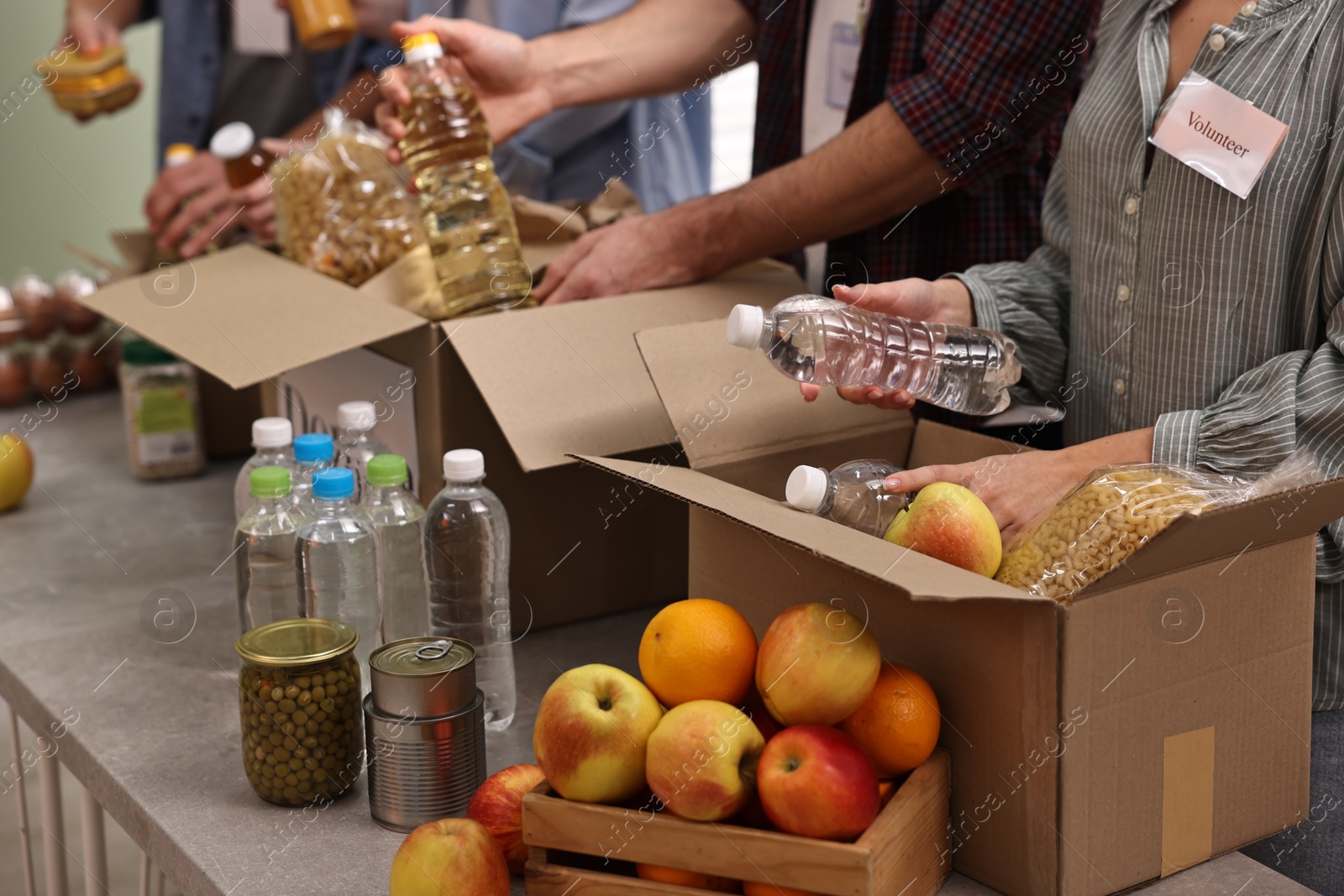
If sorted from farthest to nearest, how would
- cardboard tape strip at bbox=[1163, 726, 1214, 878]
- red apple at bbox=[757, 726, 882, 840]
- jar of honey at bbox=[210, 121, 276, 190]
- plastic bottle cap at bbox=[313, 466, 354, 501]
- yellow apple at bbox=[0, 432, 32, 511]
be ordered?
jar of honey at bbox=[210, 121, 276, 190]
yellow apple at bbox=[0, 432, 32, 511]
plastic bottle cap at bbox=[313, 466, 354, 501]
cardboard tape strip at bbox=[1163, 726, 1214, 878]
red apple at bbox=[757, 726, 882, 840]

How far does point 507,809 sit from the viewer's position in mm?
893

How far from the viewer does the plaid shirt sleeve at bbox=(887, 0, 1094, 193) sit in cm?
139

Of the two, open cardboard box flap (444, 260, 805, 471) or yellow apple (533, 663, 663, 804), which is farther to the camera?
open cardboard box flap (444, 260, 805, 471)

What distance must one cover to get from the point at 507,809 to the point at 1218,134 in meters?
0.80

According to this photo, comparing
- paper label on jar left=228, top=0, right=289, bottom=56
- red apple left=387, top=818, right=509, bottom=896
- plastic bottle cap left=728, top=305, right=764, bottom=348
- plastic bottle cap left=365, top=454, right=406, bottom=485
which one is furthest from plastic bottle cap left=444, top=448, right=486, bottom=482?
paper label on jar left=228, top=0, right=289, bottom=56

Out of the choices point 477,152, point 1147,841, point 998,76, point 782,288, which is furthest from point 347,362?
point 1147,841

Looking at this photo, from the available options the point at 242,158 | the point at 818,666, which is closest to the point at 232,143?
the point at 242,158

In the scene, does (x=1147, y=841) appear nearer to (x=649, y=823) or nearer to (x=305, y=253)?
(x=649, y=823)

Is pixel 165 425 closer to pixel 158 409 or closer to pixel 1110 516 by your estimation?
pixel 158 409

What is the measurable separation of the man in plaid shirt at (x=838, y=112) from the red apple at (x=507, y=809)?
712 millimetres

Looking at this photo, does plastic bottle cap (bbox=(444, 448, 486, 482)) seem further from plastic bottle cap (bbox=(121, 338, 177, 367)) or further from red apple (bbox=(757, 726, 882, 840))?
plastic bottle cap (bbox=(121, 338, 177, 367))

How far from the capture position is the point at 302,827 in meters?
0.99

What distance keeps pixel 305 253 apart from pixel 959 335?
89 centimetres

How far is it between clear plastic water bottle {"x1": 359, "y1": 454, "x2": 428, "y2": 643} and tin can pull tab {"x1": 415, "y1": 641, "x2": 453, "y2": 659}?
0.76 feet
